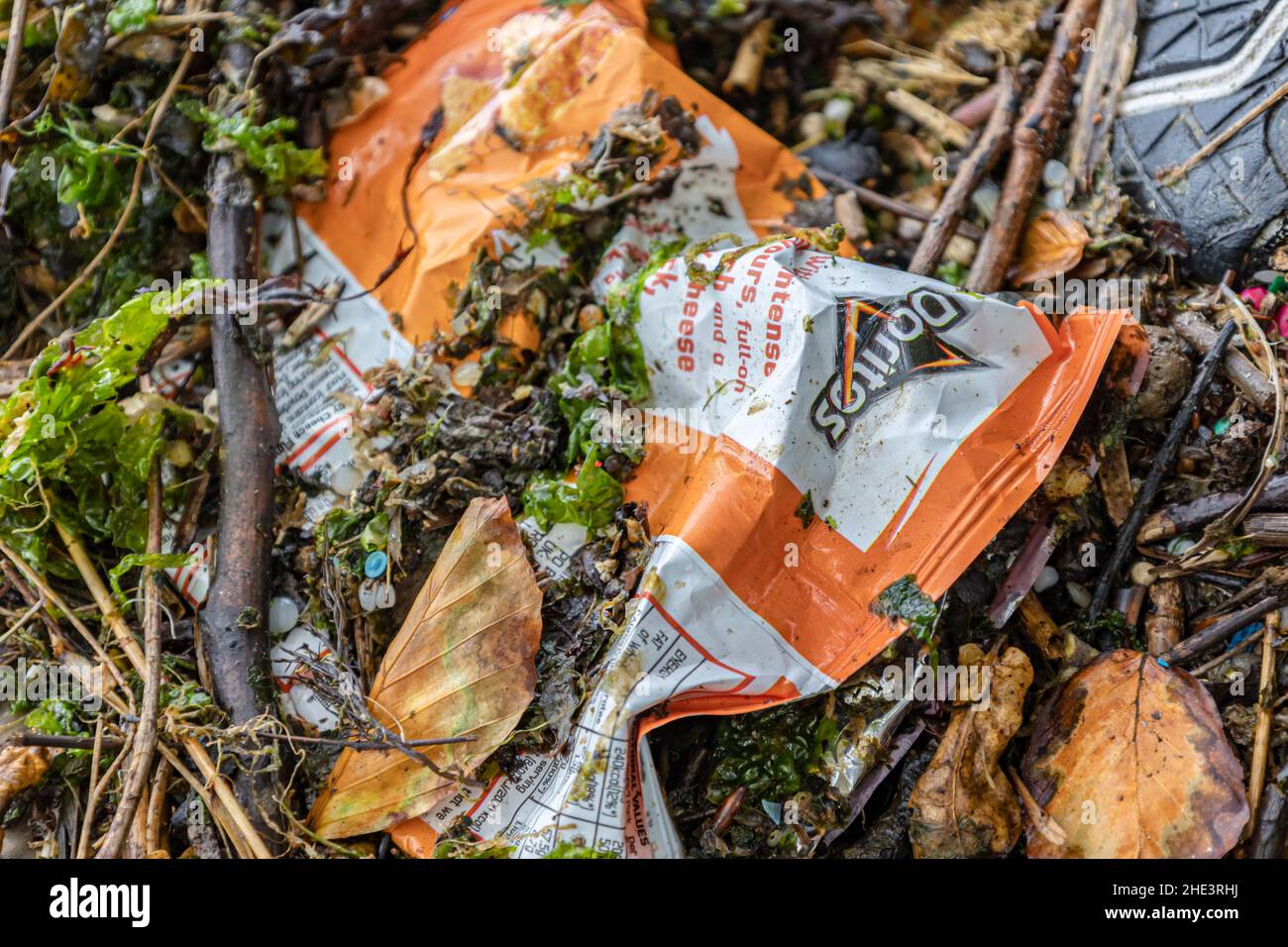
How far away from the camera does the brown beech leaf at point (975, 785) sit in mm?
1758

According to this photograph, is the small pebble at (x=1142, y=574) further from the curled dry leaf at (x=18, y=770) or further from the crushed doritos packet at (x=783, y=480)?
the curled dry leaf at (x=18, y=770)

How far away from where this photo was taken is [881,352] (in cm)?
185

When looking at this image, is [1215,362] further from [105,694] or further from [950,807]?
[105,694]

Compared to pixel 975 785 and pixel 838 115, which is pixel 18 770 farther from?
pixel 838 115

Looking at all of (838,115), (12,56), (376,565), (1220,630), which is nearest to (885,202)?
(838,115)

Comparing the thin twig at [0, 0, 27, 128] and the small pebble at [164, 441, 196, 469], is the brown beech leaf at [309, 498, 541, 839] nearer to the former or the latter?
the small pebble at [164, 441, 196, 469]

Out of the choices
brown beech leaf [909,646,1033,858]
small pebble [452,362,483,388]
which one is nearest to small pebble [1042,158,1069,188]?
brown beech leaf [909,646,1033,858]

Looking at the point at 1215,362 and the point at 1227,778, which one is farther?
the point at 1215,362

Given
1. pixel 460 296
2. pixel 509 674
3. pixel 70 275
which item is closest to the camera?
pixel 509 674

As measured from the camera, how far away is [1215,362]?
2.00 meters

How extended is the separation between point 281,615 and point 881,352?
1.43m

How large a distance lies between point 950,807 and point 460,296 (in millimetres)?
1549

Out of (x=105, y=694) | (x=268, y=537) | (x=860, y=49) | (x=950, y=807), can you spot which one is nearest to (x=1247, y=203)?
(x=860, y=49)

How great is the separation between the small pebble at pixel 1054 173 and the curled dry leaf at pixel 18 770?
2.68 meters
